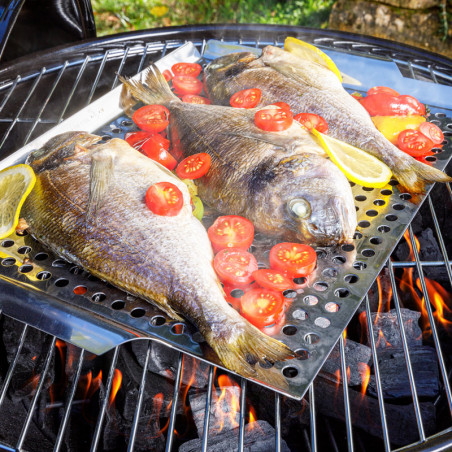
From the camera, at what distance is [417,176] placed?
2.74m

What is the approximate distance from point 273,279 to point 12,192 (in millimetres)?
1544

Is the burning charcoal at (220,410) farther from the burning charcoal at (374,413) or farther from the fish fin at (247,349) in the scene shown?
the fish fin at (247,349)

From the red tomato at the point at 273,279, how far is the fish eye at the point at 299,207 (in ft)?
1.07

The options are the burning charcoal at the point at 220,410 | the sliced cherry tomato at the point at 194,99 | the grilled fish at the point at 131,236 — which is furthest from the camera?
the sliced cherry tomato at the point at 194,99

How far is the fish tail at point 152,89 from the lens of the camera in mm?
3432

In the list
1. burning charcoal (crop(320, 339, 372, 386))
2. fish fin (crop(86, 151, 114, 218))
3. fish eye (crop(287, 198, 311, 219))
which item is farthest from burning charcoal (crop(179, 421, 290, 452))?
fish fin (crop(86, 151, 114, 218))

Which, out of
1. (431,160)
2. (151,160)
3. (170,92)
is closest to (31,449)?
(151,160)

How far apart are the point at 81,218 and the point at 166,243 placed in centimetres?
49

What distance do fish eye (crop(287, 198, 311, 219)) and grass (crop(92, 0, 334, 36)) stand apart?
723cm

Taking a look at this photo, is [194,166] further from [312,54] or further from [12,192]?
[312,54]

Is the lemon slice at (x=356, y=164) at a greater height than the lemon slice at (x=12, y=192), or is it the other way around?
the lemon slice at (x=356, y=164)

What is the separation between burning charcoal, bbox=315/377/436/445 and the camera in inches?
91.4

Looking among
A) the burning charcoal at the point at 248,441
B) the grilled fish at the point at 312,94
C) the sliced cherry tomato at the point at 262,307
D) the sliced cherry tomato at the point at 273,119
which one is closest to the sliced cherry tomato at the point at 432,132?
the grilled fish at the point at 312,94

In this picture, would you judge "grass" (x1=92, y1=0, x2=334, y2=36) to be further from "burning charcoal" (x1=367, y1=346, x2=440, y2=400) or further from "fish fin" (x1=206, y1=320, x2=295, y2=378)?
"fish fin" (x1=206, y1=320, x2=295, y2=378)
